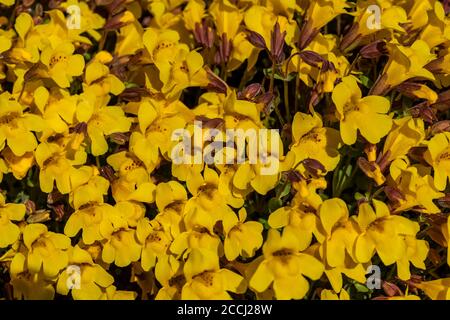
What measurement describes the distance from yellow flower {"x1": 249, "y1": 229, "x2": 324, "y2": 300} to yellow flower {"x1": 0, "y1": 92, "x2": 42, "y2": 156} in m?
→ 0.77

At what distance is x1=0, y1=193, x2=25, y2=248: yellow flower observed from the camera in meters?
2.25

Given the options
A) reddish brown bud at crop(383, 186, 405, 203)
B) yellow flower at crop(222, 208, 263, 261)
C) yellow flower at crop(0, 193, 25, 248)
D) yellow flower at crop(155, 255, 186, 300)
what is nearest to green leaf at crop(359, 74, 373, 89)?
reddish brown bud at crop(383, 186, 405, 203)

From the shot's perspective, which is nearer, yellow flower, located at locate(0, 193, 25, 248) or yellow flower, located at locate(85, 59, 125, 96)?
yellow flower, located at locate(0, 193, 25, 248)

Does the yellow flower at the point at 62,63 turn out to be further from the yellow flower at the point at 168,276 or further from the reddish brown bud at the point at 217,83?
the yellow flower at the point at 168,276

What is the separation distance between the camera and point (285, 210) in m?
2.18

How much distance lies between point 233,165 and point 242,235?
21 centimetres

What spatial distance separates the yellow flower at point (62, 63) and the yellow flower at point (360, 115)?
807mm

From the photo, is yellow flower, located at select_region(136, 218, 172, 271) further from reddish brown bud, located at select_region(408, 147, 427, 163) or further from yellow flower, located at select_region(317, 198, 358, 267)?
reddish brown bud, located at select_region(408, 147, 427, 163)

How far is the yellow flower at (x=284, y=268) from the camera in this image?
80.9 inches

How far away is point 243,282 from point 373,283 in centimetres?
36

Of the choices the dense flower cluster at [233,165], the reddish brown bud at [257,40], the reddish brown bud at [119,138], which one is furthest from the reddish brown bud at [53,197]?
the reddish brown bud at [257,40]

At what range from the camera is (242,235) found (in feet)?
7.30
